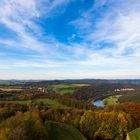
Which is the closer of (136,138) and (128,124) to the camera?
(136,138)

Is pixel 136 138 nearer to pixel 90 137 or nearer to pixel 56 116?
pixel 90 137

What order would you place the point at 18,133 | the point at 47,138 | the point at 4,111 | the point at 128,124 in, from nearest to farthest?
1. the point at 18,133
2. the point at 47,138
3. the point at 128,124
4. the point at 4,111

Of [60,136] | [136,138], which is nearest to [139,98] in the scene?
[60,136]

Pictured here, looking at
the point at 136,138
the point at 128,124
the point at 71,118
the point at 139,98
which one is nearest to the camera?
the point at 136,138

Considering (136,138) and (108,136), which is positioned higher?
(136,138)

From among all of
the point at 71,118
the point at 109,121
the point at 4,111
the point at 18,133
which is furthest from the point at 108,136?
the point at 4,111

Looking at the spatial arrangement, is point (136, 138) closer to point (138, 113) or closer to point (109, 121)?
point (109, 121)

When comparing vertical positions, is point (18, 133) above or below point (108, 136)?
above

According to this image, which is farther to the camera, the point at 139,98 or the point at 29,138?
the point at 139,98

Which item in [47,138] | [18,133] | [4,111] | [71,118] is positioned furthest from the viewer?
[4,111]
